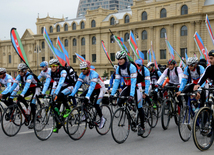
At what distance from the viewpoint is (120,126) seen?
271 inches

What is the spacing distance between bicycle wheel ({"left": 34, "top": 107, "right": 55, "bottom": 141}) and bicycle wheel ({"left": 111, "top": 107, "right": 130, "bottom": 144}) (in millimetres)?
1817

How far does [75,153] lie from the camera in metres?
6.22

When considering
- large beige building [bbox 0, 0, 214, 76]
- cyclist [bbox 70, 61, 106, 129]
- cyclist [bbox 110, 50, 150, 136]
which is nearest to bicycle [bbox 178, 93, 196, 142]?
cyclist [bbox 110, 50, 150, 136]

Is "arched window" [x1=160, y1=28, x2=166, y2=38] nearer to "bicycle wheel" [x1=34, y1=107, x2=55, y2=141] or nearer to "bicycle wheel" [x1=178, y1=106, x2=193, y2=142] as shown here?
"bicycle wheel" [x1=178, y1=106, x2=193, y2=142]

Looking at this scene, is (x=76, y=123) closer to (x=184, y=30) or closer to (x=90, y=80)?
(x=90, y=80)

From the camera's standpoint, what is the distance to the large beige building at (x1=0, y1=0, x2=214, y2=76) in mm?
44375

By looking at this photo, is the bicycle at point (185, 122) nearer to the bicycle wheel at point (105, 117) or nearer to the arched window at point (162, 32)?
the bicycle wheel at point (105, 117)

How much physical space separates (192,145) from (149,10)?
44.1 meters

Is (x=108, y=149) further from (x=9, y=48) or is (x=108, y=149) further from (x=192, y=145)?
(x=9, y=48)

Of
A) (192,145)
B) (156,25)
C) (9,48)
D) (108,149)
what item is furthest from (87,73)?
(9,48)

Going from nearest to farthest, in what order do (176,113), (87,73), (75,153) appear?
(75,153)
(87,73)
(176,113)

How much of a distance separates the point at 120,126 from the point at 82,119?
46.9 inches

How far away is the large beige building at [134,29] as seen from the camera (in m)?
44.4

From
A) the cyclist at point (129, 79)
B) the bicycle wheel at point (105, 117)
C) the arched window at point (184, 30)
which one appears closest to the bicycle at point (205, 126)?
the cyclist at point (129, 79)
